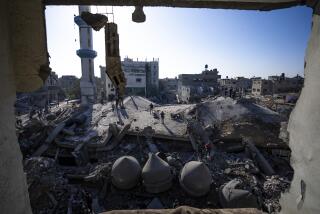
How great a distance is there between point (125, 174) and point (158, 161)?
1.60 m

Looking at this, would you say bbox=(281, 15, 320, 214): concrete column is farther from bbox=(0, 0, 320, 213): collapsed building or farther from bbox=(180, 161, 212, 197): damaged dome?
bbox=(180, 161, 212, 197): damaged dome

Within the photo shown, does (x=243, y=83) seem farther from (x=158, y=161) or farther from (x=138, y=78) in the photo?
(x=158, y=161)

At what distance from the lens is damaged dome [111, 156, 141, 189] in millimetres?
9984

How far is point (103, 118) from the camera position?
1981 centimetres

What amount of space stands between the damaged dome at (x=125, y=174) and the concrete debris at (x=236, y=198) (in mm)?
3848

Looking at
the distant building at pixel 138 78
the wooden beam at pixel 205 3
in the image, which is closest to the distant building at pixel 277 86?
the distant building at pixel 138 78

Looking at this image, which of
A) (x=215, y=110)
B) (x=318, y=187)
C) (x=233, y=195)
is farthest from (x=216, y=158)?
(x=318, y=187)

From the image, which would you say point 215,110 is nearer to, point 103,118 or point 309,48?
point 103,118

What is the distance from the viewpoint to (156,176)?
32.1 feet

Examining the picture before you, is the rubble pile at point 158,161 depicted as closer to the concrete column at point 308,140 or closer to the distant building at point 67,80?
the concrete column at point 308,140

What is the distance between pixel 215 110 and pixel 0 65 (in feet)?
63.6

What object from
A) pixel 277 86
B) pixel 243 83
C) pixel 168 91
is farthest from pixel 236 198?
pixel 168 91

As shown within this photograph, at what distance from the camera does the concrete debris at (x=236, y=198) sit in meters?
8.40

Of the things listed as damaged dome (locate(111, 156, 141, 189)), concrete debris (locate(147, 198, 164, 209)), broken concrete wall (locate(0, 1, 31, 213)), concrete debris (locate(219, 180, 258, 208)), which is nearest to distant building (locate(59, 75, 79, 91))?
damaged dome (locate(111, 156, 141, 189))
